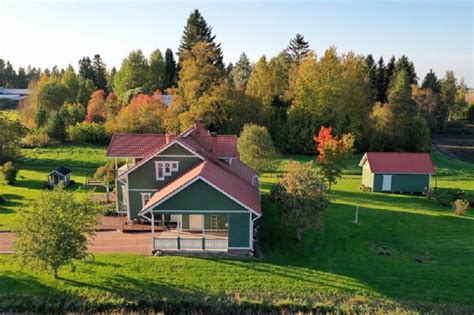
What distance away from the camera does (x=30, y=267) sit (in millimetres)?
A: 20500

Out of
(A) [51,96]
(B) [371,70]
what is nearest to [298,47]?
(B) [371,70]

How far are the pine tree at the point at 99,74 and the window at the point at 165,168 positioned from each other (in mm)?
72413

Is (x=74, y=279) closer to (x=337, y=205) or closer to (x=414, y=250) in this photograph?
(x=414, y=250)

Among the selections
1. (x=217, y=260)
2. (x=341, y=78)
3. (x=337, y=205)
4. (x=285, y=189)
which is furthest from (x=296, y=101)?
(x=217, y=260)

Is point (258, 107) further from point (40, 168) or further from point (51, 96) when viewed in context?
point (51, 96)

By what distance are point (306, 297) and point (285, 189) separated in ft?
28.2

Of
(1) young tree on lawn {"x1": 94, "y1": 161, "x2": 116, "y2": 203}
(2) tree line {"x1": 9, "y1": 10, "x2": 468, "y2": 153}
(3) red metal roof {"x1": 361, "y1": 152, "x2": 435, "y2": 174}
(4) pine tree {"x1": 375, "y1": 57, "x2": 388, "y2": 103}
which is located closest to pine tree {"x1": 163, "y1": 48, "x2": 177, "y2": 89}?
(2) tree line {"x1": 9, "y1": 10, "x2": 468, "y2": 153}

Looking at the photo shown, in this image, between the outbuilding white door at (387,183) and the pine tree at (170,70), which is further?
the pine tree at (170,70)

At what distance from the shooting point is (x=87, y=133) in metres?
62.1

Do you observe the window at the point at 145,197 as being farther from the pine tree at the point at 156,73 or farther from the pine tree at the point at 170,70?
the pine tree at the point at 156,73

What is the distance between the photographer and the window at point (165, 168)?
91.4 ft

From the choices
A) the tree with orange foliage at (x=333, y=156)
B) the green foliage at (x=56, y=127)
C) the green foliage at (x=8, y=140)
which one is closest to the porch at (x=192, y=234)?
the tree with orange foliage at (x=333, y=156)

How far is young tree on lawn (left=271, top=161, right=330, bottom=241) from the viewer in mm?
25906

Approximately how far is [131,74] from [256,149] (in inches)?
1952
